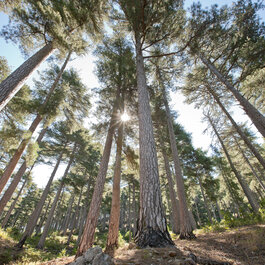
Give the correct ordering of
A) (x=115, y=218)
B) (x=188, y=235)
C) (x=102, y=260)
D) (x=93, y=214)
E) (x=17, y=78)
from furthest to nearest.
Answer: (x=188, y=235), (x=115, y=218), (x=93, y=214), (x=17, y=78), (x=102, y=260)

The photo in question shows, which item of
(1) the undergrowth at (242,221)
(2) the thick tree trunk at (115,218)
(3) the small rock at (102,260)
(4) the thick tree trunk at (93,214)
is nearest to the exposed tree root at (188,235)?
(2) the thick tree trunk at (115,218)

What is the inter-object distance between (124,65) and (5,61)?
679 centimetres

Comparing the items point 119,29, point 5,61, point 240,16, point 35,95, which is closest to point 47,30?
point 5,61

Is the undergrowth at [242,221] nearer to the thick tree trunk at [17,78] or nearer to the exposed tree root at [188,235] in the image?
the exposed tree root at [188,235]

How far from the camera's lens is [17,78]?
497 centimetres

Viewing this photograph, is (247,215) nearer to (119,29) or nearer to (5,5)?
(119,29)

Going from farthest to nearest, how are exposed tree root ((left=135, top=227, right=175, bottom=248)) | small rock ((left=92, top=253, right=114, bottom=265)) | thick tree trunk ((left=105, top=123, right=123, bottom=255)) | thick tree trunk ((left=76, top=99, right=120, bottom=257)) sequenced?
thick tree trunk ((left=105, top=123, right=123, bottom=255)) < thick tree trunk ((left=76, top=99, right=120, bottom=257)) < exposed tree root ((left=135, top=227, right=175, bottom=248)) < small rock ((left=92, top=253, right=114, bottom=265))

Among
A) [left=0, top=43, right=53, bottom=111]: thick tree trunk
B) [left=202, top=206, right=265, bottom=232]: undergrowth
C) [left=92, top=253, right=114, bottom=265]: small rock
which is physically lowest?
[left=92, top=253, right=114, bottom=265]: small rock

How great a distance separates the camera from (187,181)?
16547 mm

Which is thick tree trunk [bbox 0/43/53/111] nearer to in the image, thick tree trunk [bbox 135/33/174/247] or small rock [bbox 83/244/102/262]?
thick tree trunk [bbox 135/33/174/247]

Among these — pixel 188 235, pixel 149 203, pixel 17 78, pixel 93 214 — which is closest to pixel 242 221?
pixel 188 235

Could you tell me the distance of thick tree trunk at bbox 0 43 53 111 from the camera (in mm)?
4539

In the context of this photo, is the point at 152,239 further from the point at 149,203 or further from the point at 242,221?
the point at 242,221

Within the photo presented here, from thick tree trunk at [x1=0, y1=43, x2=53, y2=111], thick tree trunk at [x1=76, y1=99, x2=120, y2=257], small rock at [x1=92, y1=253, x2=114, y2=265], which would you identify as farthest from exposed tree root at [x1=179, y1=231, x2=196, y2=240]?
thick tree trunk at [x1=0, y1=43, x2=53, y2=111]
